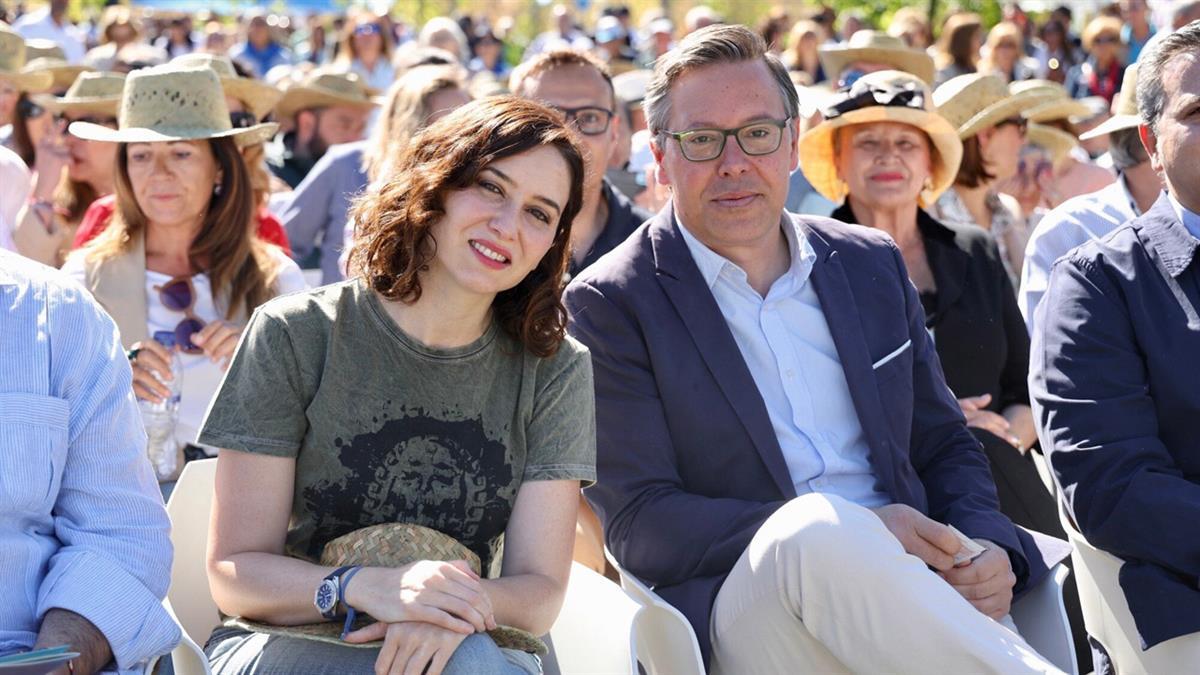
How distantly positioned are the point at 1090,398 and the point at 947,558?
0.49 metres

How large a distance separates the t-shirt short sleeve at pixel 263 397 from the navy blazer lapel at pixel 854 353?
124 cm

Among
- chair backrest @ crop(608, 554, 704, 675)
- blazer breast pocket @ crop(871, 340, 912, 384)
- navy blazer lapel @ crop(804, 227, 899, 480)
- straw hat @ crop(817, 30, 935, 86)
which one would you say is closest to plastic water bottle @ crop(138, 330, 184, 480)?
chair backrest @ crop(608, 554, 704, 675)

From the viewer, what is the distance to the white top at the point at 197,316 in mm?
4285

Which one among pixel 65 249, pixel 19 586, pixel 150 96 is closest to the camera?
pixel 19 586

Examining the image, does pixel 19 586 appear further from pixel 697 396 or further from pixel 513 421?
pixel 697 396

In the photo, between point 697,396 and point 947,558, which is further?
point 697,396

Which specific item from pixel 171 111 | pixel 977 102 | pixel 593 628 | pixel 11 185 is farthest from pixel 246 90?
pixel 593 628

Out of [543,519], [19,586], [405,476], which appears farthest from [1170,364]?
[19,586]

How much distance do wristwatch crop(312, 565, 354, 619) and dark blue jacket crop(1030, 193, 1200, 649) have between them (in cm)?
159

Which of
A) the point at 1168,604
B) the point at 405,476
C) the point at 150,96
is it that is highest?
the point at 150,96

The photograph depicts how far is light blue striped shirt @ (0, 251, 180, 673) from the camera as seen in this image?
2.50 m

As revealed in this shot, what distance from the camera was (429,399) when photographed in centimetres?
290

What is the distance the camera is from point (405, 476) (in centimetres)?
287

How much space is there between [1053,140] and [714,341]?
486 cm
